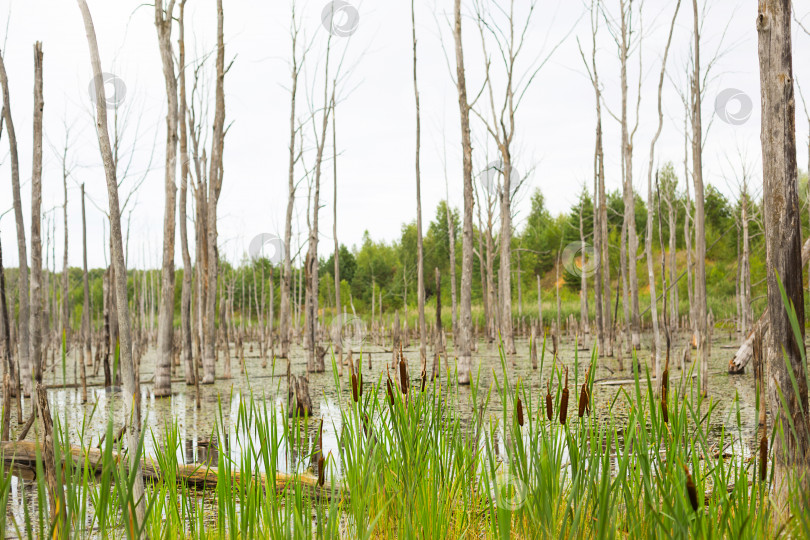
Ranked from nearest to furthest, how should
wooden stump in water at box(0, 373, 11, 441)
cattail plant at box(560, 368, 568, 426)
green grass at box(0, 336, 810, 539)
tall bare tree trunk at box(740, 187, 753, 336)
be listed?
green grass at box(0, 336, 810, 539)
cattail plant at box(560, 368, 568, 426)
wooden stump in water at box(0, 373, 11, 441)
tall bare tree trunk at box(740, 187, 753, 336)

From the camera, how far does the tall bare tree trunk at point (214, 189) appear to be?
7258 mm

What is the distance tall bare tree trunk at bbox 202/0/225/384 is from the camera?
7258mm

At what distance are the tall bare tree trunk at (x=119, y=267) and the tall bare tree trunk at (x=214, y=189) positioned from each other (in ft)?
19.2

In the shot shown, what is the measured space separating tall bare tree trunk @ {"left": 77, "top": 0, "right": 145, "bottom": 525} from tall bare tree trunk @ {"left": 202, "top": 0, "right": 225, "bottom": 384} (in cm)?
586

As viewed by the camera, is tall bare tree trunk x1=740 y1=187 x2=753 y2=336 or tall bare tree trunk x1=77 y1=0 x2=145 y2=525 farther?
tall bare tree trunk x1=740 y1=187 x2=753 y2=336

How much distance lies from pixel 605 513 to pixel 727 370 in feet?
23.4

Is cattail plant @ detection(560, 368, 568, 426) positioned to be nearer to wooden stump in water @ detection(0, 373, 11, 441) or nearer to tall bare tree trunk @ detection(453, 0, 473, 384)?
wooden stump in water @ detection(0, 373, 11, 441)

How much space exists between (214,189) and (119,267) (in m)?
6.20

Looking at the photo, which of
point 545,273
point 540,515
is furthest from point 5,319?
point 545,273

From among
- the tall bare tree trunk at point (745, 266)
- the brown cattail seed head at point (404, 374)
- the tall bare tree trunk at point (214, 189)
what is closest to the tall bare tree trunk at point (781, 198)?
the brown cattail seed head at point (404, 374)

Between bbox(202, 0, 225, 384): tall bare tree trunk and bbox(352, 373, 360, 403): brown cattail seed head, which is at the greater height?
bbox(202, 0, 225, 384): tall bare tree trunk

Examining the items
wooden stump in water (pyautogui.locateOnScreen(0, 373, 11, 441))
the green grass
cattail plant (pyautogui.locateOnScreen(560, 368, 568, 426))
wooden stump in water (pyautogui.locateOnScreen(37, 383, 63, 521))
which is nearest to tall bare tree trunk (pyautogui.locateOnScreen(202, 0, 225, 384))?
wooden stump in water (pyautogui.locateOnScreen(0, 373, 11, 441))

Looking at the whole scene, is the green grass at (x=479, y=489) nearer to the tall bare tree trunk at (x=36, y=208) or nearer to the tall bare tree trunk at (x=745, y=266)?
the tall bare tree trunk at (x=36, y=208)

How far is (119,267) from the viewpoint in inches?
57.2
